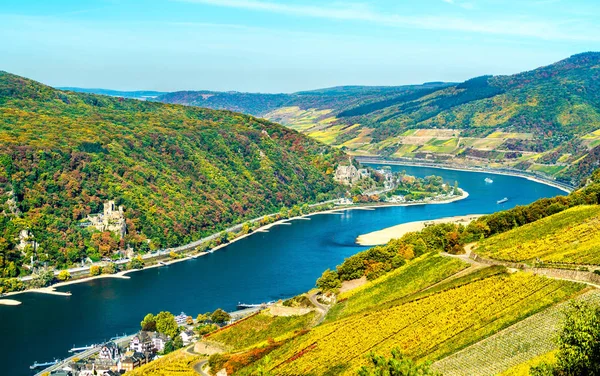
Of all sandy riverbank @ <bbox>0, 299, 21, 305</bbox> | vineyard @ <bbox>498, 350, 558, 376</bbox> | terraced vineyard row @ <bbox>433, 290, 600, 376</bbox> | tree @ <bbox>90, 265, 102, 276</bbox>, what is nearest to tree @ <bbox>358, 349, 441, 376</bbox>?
vineyard @ <bbox>498, 350, 558, 376</bbox>

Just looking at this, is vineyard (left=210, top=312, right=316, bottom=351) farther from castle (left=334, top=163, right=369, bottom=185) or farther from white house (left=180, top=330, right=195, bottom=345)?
castle (left=334, top=163, right=369, bottom=185)

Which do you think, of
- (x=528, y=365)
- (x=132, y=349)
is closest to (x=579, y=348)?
(x=528, y=365)

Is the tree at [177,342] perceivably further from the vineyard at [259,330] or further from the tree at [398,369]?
the tree at [398,369]

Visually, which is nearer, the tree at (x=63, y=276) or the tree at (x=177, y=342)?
the tree at (x=177, y=342)

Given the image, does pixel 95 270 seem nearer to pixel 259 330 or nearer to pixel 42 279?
pixel 42 279

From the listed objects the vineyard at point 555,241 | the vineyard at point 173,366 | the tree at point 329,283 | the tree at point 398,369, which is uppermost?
the vineyard at point 555,241

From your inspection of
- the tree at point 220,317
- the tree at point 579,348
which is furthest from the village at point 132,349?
the tree at point 579,348
